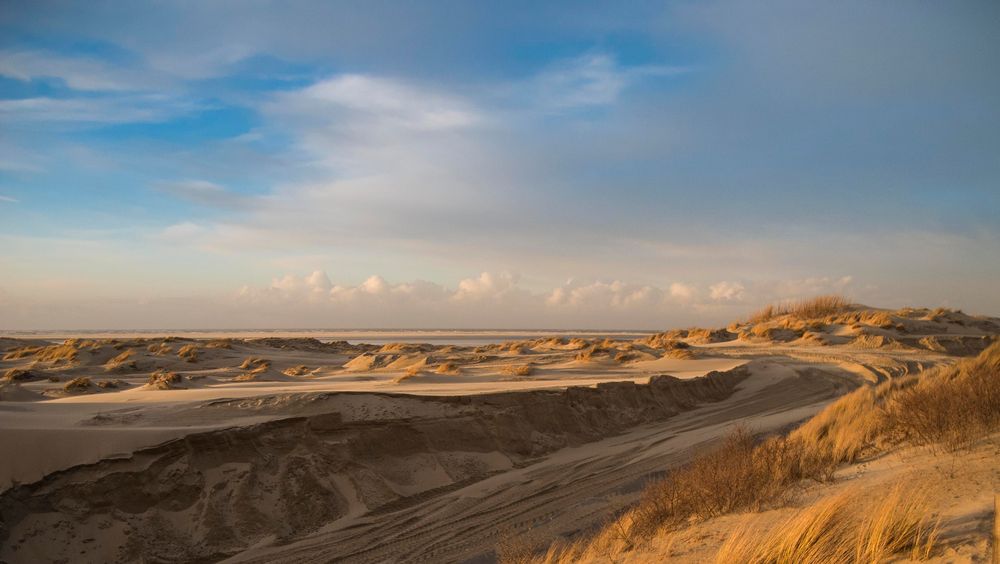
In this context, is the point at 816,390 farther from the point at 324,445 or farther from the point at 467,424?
the point at 324,445

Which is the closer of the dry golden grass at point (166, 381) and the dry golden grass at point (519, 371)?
the dry golden grass at point (166, 381)

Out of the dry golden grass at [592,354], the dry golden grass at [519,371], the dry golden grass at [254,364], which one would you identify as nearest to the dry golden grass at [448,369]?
the dry golden grass at [519,371]

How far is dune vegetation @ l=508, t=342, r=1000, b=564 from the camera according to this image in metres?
3.88

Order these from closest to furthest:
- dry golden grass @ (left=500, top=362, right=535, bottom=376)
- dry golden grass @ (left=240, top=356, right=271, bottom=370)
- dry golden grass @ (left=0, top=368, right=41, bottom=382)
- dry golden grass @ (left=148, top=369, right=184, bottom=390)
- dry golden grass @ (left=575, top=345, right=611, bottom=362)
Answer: dry golden grass @ (left=148, top=369, right=184, bottom=390) → dry golden grass @ (left=500, top=362, right=535, bottom=376) → dry golden grass @ (left=0, top=368, right=41, bottom=382) → dry golden grass @ (left=240, top=356, right=271, bottom=370) → dry golden grass @ (left=575, top=345, right=611, bottom=362)

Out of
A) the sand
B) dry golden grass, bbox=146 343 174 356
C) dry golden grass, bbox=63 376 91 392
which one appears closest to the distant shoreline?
dry golden grass, bbox=146 343 174 356

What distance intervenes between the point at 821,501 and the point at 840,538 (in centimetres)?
59

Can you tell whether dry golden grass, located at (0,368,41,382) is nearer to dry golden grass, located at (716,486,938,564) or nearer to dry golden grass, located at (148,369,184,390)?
dry golden grass, located at (148,369,184,390)

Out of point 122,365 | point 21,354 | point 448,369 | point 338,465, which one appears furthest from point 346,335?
point 338,465

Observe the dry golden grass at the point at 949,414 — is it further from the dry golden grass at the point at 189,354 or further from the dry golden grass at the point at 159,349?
the dry golden grass at the point at 159,349

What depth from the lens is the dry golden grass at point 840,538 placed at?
374 centimetres

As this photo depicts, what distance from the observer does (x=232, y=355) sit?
1205 inches

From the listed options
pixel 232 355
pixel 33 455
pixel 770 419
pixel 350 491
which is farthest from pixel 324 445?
pixel 232 355

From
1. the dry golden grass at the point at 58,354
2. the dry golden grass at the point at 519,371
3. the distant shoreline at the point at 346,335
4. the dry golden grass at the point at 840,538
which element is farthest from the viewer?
the distant shoreline at the point at 346,335

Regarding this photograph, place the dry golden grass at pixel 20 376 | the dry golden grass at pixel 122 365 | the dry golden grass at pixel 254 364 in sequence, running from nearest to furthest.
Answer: the dry golden grass at pixel 20 376, the dry golden grass at pixel 122 365, the dry golden grass at pixel 254 364
